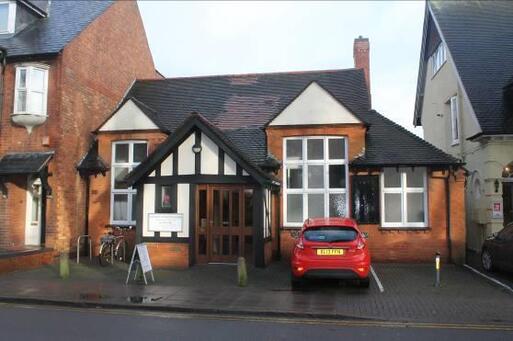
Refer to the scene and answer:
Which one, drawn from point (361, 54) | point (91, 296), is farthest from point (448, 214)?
point (91, 296)

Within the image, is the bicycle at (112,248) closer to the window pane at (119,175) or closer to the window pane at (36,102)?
the window pane at (119,175)

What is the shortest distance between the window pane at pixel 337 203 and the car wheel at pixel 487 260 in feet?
14.7

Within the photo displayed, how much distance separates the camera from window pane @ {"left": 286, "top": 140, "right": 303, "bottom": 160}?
57.4 feet

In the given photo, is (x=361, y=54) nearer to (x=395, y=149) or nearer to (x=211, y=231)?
(x=395, y=149)

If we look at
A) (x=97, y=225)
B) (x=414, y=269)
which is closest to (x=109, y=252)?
(x=97, y=225)

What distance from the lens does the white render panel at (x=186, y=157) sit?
15647 mm

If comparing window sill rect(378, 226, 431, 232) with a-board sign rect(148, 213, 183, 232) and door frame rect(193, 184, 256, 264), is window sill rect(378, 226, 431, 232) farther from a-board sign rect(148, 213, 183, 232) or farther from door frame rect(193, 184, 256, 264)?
a-board sign rect(148, 213, 183, 232)

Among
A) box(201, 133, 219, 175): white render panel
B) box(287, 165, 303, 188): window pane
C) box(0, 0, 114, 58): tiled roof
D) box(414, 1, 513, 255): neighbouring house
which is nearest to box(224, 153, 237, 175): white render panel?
box(201, 133, 219, 175): white render panel

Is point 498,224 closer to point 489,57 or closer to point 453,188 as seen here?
point 453,188

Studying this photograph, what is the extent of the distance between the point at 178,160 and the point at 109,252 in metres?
3.88

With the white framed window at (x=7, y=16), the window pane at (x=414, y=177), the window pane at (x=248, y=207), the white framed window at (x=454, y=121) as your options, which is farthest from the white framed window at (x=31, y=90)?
the white framed window at (x=454, y=121)

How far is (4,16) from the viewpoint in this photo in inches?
774

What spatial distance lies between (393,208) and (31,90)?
12.8 metres

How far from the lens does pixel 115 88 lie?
2147 cm
